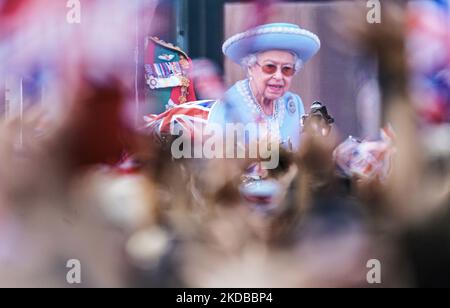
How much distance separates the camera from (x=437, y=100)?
121 inches

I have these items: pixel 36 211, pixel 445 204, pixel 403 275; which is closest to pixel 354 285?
pixel 403 275

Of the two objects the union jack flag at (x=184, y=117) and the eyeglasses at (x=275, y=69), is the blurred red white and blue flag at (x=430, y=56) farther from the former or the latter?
the union jack flag at (x=184, y=117)

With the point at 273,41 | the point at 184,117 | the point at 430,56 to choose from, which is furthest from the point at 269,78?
the point at 430,56

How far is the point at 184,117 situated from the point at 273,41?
0.56 m

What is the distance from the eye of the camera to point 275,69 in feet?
10.1

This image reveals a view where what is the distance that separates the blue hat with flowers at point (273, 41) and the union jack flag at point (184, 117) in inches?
10.8

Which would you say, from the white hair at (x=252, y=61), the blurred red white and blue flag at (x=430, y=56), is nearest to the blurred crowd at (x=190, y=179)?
the blurred red white and blue flag at (x=430, y=56)

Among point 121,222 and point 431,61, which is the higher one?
point 431,61

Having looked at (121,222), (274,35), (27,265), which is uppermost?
(274,35)

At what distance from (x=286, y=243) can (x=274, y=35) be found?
1.01 m

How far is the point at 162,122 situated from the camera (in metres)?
3.06

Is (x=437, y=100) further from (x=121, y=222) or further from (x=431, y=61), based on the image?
(x=121, y=222)

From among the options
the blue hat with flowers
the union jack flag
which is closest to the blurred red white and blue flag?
the blue hat with flowers

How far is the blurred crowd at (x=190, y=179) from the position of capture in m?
3.06
